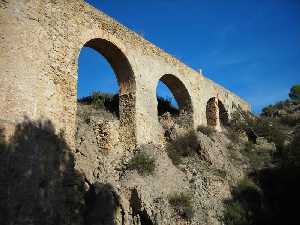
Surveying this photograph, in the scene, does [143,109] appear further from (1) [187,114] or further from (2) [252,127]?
(2) [252,127]

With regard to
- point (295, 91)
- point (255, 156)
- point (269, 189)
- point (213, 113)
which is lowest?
point (269, 189)

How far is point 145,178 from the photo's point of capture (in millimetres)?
11195

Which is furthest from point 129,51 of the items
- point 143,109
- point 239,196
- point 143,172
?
point 239,196

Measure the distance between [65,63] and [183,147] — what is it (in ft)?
19.1

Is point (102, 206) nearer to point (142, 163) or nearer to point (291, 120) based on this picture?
point (142, 163)

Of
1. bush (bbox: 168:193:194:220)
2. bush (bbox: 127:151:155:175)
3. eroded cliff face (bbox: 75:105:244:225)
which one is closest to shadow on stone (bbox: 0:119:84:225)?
eroded cliff face (bbox: 75:105:244:225)

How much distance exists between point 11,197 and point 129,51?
679 cm

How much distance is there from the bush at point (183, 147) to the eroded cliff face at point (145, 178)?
4 centimetres

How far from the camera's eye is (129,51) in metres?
12.8

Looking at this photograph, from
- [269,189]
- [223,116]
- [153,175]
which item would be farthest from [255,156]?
[153,175]

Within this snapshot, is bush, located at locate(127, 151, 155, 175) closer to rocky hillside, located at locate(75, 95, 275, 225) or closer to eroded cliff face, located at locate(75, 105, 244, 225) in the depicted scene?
rocky hillside, located at locate(75, 95, 275, 225)

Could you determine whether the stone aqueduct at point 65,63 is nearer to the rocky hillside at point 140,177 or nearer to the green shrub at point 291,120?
the rocky hillside at point 140,177

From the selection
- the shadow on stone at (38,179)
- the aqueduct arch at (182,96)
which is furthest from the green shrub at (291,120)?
the shadow on stone at (38,179)

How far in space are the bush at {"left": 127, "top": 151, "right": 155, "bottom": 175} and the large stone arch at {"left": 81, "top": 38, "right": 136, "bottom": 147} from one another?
65 cm
